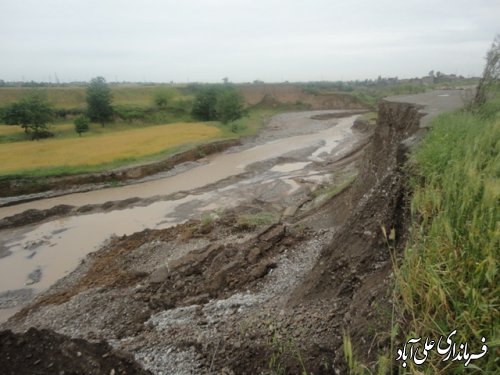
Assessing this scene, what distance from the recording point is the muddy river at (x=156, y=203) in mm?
11985

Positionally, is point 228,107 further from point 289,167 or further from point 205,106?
point 289,167

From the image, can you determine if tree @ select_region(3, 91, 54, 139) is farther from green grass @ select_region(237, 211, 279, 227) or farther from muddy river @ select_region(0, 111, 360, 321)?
green grass @ select_region(237, 211, 279, 227)

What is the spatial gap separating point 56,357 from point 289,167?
69.5ft

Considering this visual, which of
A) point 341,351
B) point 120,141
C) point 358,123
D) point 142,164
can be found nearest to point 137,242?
point 341,351

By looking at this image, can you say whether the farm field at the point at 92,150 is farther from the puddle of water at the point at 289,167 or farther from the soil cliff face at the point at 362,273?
the soil cliff face at the point at 362,273

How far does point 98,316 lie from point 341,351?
20.1 feet

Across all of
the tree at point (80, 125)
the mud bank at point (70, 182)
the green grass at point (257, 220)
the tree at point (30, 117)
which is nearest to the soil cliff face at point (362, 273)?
the green grass at point (257, 220)

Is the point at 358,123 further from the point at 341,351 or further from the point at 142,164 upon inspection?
the point at 341,351

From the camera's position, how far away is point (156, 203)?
1788 cm

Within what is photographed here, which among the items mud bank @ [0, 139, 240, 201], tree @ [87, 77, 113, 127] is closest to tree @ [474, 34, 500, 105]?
mud bank @ [0, 139, 240, 201]

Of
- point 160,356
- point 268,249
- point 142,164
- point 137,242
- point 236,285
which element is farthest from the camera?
point 142,164

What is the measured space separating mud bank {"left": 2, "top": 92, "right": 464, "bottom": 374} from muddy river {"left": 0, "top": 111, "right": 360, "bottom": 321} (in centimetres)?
148

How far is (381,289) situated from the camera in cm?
385

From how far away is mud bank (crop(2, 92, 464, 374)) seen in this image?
404cm
